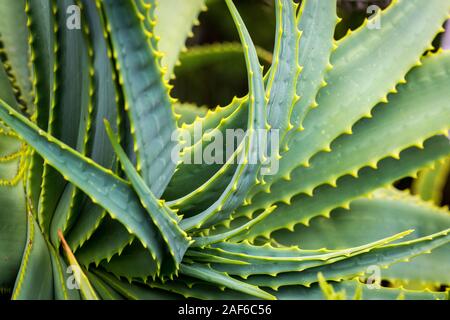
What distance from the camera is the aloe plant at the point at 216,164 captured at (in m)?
0.67

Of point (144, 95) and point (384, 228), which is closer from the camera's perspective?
point (144, 95)

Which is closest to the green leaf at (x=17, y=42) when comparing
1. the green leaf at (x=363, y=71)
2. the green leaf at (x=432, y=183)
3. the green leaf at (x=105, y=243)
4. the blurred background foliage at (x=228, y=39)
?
the green leaf at (x=105, y=243)

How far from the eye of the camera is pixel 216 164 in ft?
2.58

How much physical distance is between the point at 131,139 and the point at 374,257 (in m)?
0.32

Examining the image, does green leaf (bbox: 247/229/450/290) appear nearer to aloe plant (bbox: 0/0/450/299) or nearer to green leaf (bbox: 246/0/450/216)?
Answer: aloe plant (bbox: 0/0/450/299)

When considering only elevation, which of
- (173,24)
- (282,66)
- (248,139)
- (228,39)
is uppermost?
(228,39)

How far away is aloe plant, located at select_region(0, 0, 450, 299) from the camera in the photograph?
0.67 meters

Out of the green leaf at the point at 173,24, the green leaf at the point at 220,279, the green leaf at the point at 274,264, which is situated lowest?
the green leaf at the point at 220,279

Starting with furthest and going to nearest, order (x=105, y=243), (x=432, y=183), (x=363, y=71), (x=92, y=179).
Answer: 1. (x=432, y=183)
2. (x=363, y=71)
3. (x=105, y=243)
4. (x=92, y=179)

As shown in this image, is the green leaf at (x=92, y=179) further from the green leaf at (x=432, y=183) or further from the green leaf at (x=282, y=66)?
the green leaf at (x=432, y=183)

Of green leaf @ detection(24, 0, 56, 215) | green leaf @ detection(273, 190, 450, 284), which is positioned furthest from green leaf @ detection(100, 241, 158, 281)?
green leaf @ detection(273, 190, 450, 284)

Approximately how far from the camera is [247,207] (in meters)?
0.89

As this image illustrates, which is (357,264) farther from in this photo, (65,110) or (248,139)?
(65,110)

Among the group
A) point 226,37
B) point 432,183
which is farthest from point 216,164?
point 226,37
